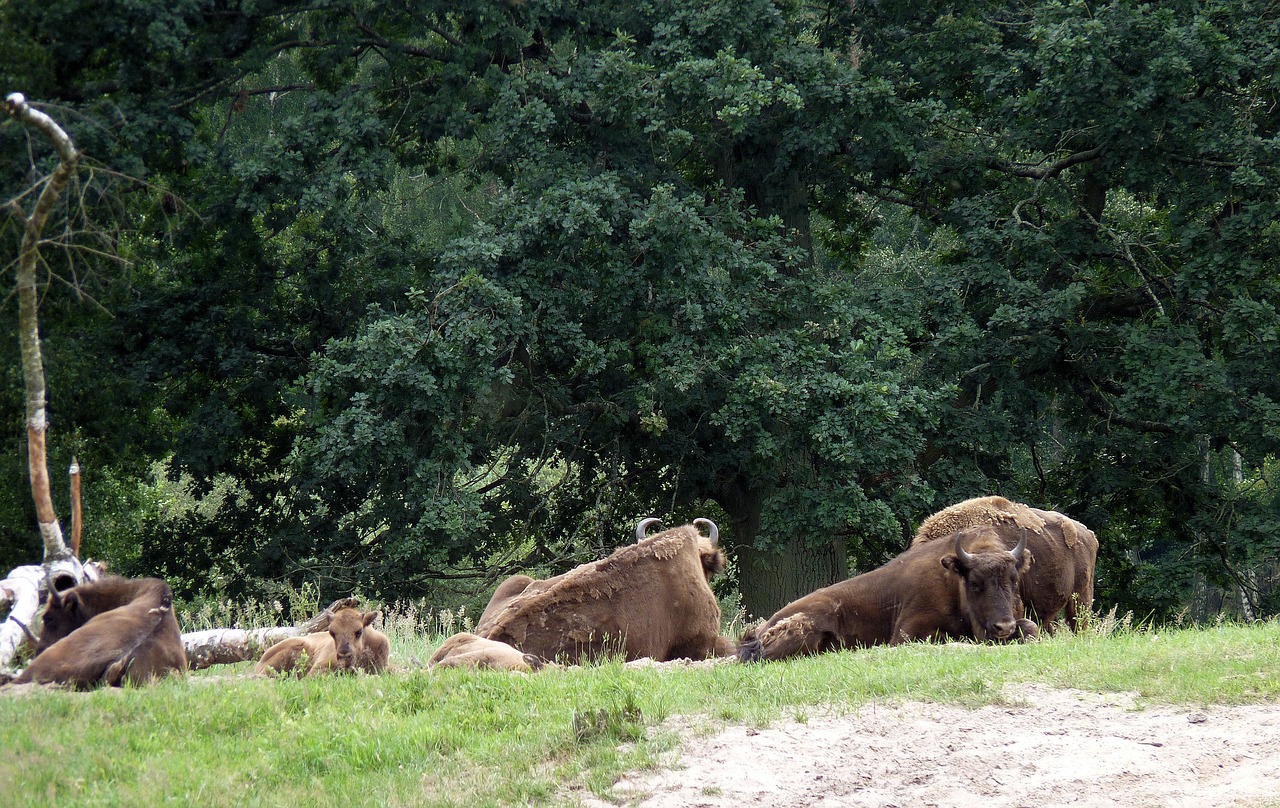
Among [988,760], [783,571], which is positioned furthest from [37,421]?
[783,571]

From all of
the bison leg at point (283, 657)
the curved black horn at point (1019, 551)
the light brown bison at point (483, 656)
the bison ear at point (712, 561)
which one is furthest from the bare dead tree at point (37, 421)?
the curved black horn at point (1019, 551)

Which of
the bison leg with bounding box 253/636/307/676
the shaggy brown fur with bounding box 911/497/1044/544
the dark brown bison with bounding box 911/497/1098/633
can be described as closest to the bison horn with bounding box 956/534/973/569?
the dark brown bison with bounding box 911/497/1098/633

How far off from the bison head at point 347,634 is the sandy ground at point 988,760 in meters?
3.23

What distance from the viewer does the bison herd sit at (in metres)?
9.52

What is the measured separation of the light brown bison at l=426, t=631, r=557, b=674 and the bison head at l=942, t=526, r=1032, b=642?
3722 millimetres

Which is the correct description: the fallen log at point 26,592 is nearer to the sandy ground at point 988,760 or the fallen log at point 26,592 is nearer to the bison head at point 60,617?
the bison head at point 60,617

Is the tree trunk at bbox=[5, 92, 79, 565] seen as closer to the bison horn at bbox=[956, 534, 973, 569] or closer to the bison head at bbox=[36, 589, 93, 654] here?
the bison head at bbox=[36, 589, 93, 654]

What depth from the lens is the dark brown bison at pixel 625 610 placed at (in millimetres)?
10805

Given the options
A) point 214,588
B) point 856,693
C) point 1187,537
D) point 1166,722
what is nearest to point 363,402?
point 214,588

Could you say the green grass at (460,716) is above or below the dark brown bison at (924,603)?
above

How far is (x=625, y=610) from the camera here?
11133 millimetres

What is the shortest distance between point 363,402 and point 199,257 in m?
4.66

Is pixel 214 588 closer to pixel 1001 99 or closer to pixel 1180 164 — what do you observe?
pixel 1001 99

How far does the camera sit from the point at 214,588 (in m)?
20.1
